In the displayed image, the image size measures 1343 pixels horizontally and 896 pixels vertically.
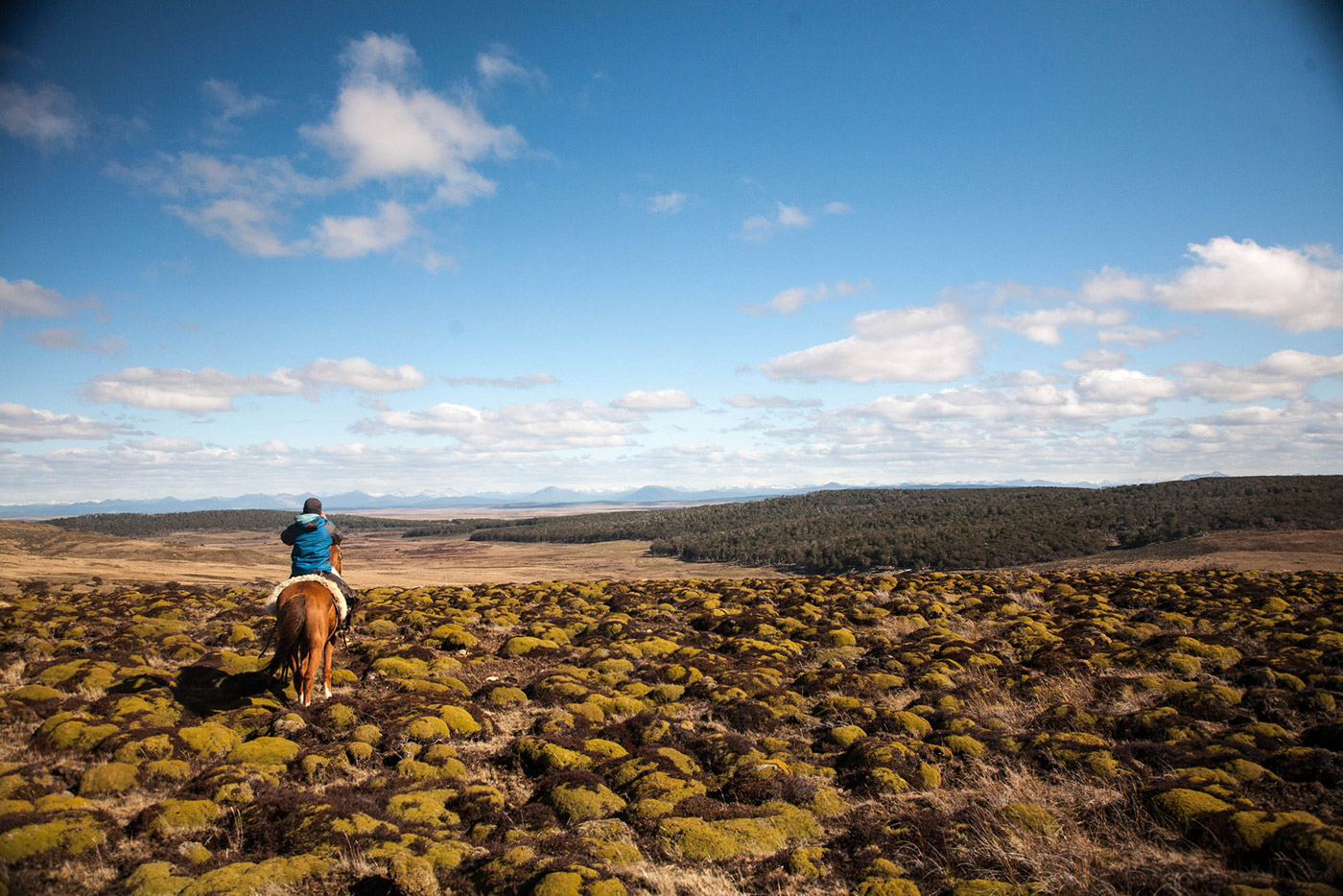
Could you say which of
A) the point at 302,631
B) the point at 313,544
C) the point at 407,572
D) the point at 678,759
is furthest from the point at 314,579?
the point at 407,572

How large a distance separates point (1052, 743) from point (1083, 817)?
2.14 metres

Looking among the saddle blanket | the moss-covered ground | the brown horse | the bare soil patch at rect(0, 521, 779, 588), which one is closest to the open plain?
the moss-covered ground

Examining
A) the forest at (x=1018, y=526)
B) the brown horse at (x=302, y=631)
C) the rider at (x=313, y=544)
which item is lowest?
the forest at (x=1018, y=526)

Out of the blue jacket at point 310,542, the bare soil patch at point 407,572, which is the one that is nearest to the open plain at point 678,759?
the blue jacket at point 310,542

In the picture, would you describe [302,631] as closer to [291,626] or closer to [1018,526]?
[291,626]

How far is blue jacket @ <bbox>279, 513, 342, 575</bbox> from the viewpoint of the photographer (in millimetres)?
12258

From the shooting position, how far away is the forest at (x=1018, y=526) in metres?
66.0

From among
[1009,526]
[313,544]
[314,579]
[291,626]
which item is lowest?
[1009,526]

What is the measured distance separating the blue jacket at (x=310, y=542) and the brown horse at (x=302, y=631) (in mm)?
799

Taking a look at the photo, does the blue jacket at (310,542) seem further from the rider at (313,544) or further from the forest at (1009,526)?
the forest at (1009,526)

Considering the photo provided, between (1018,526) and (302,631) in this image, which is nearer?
(302,631)

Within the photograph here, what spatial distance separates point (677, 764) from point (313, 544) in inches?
338

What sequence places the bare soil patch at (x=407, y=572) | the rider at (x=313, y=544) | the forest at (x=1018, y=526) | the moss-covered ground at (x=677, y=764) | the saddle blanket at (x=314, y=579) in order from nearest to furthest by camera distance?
the moss-covered ground at (x=677, y=764), the saddle blanket at (x=314, y=579), the rider at (x=313, y=544), the bare soil patch at (x=407, y=572), the forest at (x=1018, y=526)

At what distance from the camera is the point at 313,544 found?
12516 millimetres
